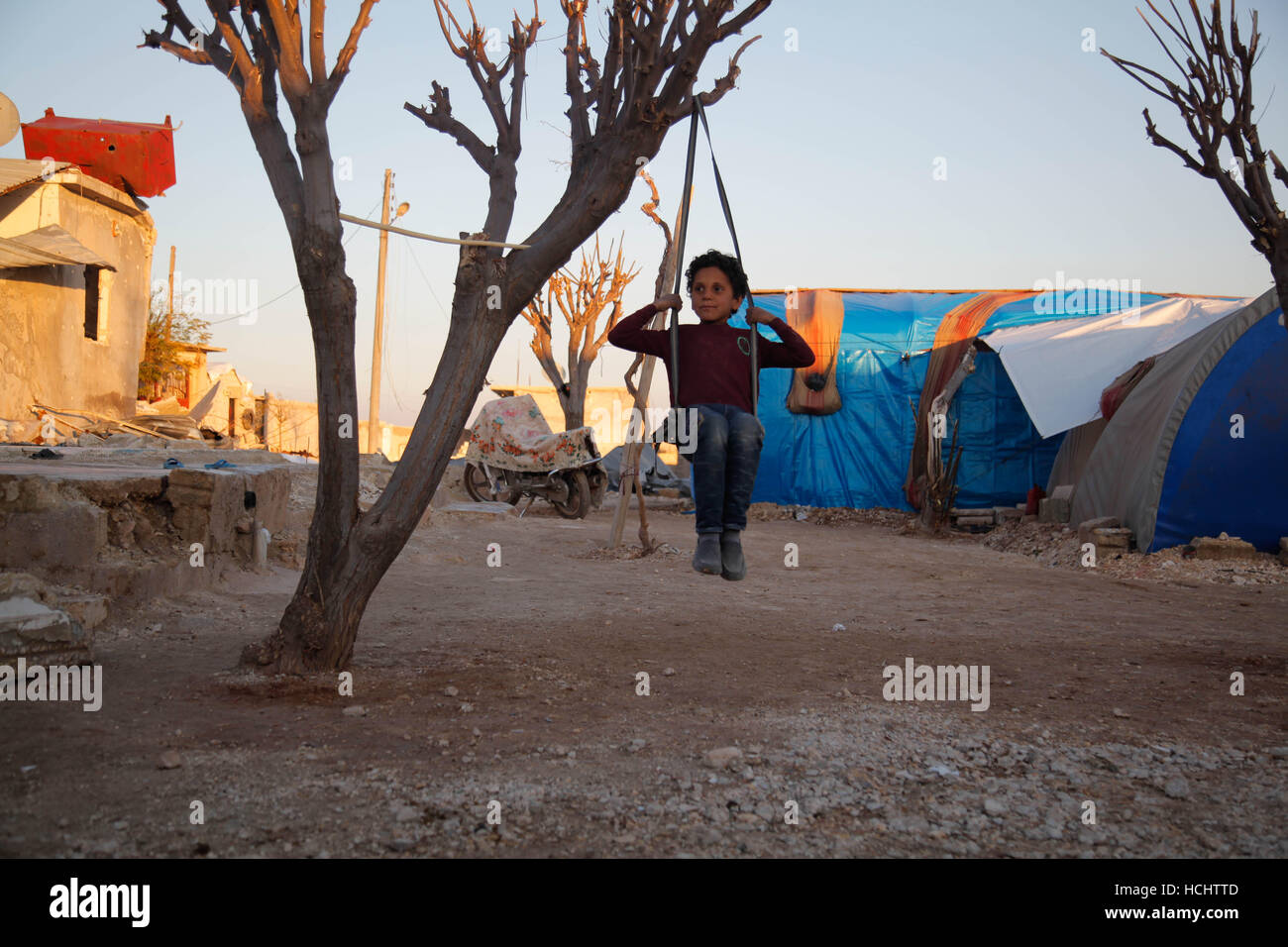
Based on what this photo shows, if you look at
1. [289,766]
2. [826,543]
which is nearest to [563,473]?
[826,543]

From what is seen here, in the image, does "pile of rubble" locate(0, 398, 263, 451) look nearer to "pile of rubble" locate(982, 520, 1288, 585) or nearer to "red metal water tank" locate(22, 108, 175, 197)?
"red metal water tank" locate(22, 108, 175, 197)

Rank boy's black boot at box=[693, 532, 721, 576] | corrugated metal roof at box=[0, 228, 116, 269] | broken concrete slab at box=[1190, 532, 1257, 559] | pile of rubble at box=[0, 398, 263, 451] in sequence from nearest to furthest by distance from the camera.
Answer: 1. boy's black boot at box=[693, 532, 721, 576]
2. broken concrete slab at box=[1190, 532, 1257, 559]
3. pile of rubble at box=[0, 398, 263, 451]
4. corrugated metal roof at box=[0, 228, 116, 269]

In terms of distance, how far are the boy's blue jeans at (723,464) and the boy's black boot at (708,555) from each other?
0.17ft

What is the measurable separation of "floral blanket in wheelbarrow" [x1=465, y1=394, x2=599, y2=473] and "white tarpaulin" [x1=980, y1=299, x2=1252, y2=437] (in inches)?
220

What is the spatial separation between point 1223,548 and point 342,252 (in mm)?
8128

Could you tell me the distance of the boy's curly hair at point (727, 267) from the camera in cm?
457

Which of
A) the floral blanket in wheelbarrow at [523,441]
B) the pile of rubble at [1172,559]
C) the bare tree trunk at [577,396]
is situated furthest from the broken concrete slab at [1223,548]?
the bare tree trunk at [577,396]

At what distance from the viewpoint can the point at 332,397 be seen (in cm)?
364

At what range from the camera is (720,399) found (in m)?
4.44

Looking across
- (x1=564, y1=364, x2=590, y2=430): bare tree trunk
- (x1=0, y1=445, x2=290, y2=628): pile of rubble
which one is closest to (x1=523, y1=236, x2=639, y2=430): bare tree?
(x1=564, y1=364, x2=590, y2=430): bare tree trunk

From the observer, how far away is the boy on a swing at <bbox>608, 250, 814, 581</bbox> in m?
4.31

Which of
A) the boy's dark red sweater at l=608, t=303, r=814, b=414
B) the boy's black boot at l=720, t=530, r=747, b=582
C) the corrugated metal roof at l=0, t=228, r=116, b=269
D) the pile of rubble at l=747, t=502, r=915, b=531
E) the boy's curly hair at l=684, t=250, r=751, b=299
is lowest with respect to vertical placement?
the pile of rubble at l=747, t=502, r=915, b=531
